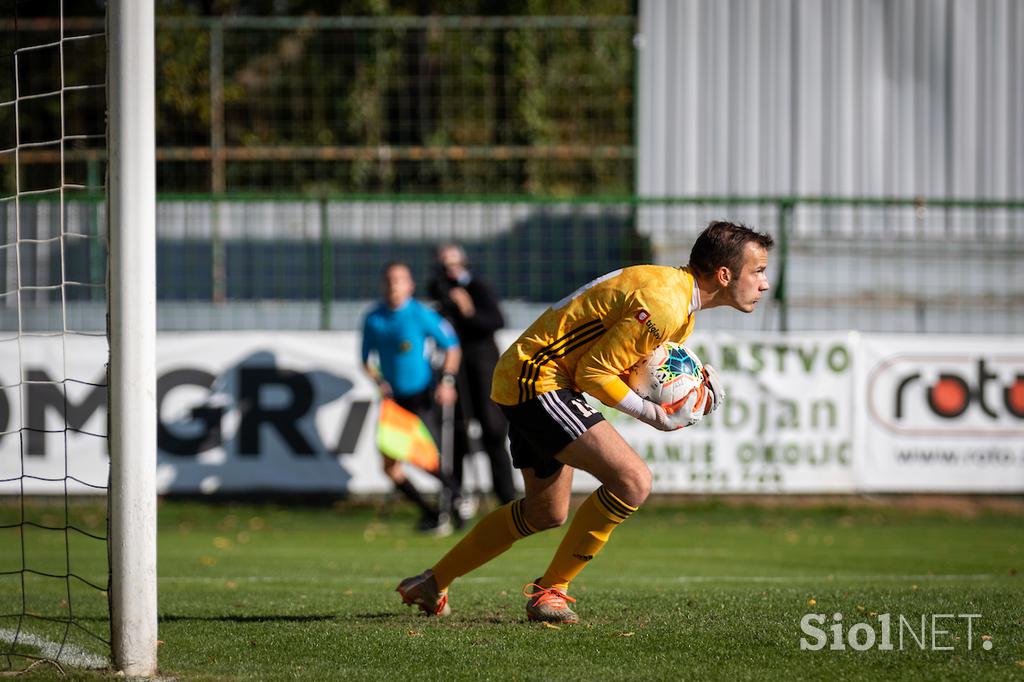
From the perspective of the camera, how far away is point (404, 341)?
1143 cm

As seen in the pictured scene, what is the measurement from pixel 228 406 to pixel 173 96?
32.9 feet

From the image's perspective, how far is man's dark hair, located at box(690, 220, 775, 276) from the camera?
5.43 metres

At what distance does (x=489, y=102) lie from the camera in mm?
20062

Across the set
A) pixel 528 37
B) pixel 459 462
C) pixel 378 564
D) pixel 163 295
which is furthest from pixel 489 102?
pixel 378 564

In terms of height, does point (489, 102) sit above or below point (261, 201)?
above

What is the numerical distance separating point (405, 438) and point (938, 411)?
526cm

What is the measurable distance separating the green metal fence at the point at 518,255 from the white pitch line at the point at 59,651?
7.31 metres

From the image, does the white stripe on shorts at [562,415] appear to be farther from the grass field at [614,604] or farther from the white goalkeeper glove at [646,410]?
the grass field at [614,604]

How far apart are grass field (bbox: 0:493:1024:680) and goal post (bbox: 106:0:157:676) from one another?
37 centimetres

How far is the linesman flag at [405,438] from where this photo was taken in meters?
11.2

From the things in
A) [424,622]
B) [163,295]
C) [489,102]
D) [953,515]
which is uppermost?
[489,102]

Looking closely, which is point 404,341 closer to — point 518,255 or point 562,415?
point 518,255

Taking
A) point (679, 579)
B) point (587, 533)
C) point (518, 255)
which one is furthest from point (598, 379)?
point (518, 255)

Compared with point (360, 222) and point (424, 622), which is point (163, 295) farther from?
point (424, 622)
